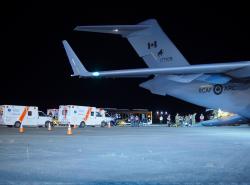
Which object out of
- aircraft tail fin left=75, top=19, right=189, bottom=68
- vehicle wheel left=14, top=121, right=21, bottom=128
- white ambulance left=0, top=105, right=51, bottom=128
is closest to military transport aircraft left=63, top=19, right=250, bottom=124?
aircraft tail fin left=75, top=19, right=189, bottom=68

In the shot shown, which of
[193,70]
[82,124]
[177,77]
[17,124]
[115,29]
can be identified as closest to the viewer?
[193,70]

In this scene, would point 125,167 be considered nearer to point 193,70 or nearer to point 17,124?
point 193,70

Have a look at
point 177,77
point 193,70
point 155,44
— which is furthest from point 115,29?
point 193,70

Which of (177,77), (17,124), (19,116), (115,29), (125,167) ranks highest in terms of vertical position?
(115,29)

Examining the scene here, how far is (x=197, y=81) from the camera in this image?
23.3 m

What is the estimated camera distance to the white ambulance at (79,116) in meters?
34.9

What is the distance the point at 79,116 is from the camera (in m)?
35.3

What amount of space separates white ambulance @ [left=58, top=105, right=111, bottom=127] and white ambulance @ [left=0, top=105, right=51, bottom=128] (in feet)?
6.10

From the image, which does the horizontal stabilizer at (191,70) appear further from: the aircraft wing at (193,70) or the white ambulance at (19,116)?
the white ambulance at (19,116)

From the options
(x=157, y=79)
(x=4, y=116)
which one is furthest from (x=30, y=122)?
(x=157, y=79)

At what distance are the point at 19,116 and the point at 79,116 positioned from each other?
201 inches

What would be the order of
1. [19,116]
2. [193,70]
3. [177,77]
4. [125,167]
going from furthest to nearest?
1. [19,116]
2. [177,77]
3. [193,70]
4. [125,167]

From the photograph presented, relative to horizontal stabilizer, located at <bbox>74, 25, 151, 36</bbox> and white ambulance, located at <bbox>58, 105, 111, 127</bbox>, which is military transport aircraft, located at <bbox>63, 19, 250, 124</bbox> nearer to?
horizontal stabilizer, located at <bbox>74, 25, 151, 36</bbox>

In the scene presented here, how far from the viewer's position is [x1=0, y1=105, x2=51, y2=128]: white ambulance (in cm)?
3319
